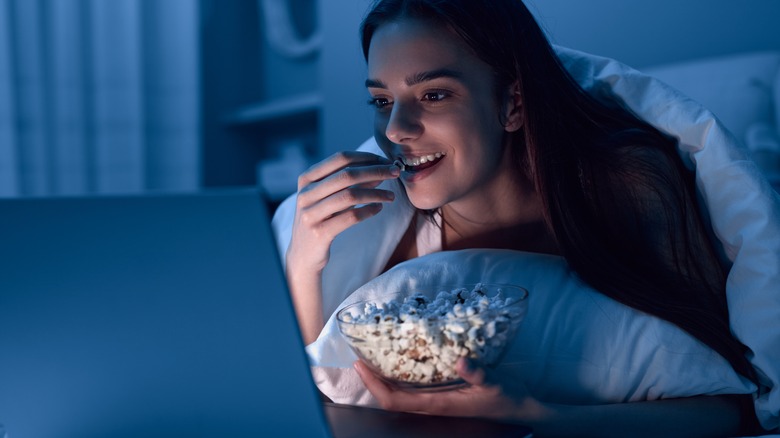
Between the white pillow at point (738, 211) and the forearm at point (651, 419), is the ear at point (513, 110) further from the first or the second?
the forearm at point (651, 419)

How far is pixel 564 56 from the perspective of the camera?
1.29m

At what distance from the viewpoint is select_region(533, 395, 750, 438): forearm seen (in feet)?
2.51

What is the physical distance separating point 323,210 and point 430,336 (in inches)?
19.0

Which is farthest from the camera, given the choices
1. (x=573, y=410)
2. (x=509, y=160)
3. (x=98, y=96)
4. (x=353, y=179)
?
(x=98, y=96)

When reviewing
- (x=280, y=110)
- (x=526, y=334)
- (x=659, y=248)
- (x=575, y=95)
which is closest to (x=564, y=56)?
(x=575, y=95)

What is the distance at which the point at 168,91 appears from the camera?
3.21m

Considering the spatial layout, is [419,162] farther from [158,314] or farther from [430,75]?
[158,314]

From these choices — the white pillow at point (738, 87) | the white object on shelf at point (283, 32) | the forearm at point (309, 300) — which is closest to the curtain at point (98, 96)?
the white object on shelf at point (283, 32)

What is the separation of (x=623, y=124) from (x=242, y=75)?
2702 mm

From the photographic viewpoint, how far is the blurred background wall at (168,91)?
2.86m

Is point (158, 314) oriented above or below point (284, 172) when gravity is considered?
above

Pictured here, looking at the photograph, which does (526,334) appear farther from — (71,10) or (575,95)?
(71,10)

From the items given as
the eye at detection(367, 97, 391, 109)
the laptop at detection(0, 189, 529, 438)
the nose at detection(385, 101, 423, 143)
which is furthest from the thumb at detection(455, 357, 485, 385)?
the eye at detection(367, 97, 391, 109)

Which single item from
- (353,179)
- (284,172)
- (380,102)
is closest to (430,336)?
(353,179)
